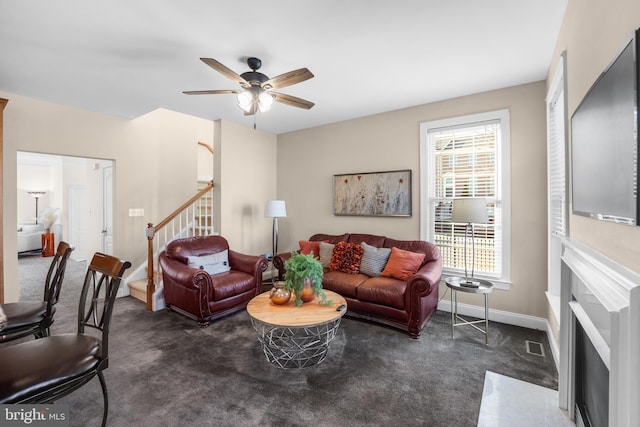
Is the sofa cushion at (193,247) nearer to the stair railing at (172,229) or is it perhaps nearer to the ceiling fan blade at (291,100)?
the stair railing at (172,229)

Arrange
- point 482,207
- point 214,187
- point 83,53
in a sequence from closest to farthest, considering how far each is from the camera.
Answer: point 83,53, point 482,207, point 214,187

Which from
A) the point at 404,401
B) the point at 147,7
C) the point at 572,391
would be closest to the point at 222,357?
the point at 404,401

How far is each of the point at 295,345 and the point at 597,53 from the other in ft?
9.72

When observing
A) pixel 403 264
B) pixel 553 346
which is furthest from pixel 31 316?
pixel 553 346

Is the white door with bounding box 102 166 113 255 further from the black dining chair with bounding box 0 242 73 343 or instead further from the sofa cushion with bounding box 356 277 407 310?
the sofa cushion with bounding box 356 277 407 310

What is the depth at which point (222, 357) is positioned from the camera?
2.61 meters

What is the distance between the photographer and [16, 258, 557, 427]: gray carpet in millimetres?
1887

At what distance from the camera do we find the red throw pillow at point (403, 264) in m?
3.40

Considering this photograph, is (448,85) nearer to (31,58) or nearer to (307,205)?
(307,205)

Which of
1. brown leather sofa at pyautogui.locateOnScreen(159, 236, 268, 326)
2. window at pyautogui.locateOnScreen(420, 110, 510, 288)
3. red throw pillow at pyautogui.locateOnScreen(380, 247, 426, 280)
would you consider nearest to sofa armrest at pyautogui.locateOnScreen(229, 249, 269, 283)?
brown leather sofa at pyautogui.locateOnScreen(159, 236, 268, 326)

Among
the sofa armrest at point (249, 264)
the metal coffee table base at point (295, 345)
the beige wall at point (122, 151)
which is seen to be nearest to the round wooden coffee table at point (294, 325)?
the metal coffee table base at point (295, 345)

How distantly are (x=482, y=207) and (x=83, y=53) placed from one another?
4.06m

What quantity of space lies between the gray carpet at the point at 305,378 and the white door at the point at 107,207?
194cm

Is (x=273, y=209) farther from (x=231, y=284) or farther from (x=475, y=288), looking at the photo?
(x=475, y=288)
